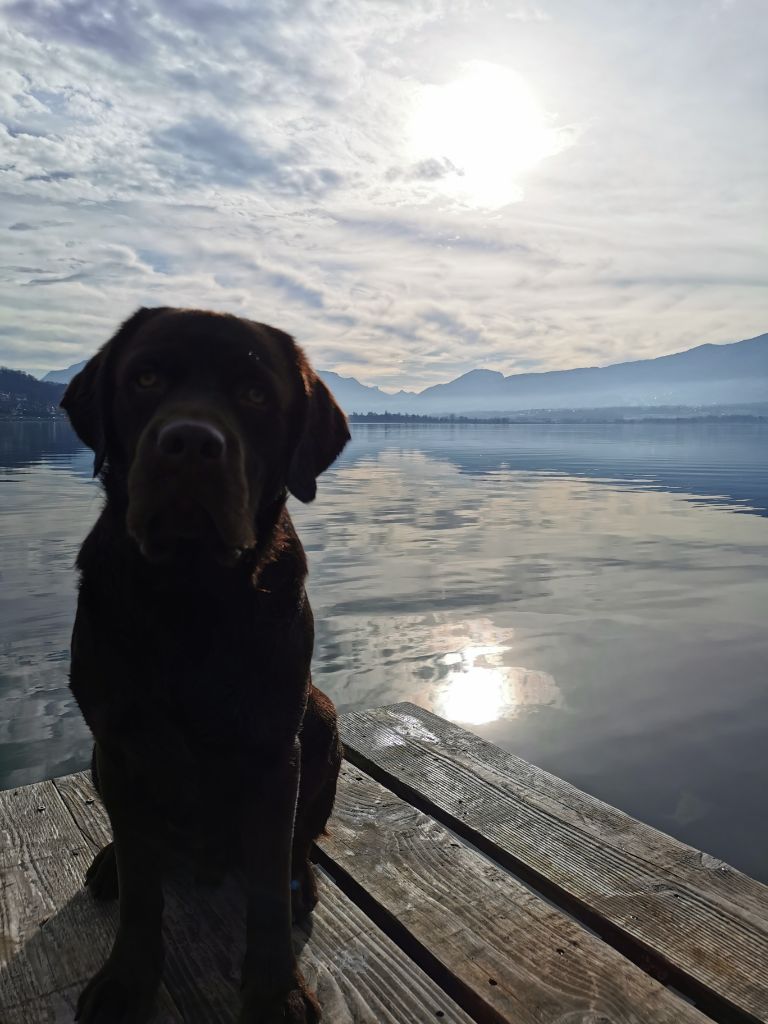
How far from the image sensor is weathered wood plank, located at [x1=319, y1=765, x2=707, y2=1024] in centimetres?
234

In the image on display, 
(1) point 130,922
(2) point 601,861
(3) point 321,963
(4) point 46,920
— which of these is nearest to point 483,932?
(3) point 321,963

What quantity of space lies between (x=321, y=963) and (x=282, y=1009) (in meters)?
0.28

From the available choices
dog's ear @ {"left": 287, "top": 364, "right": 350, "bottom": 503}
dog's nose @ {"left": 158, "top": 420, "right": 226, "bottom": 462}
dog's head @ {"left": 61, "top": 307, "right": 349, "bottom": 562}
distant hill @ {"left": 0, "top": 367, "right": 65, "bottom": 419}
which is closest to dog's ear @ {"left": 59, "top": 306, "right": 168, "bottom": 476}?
dog's head @ {"left": 61, "top": 307, "right": 349, "bottom": 562}

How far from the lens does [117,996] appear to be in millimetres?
2295

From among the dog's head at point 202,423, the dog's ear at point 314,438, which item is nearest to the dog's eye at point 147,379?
the dog's head at point 202,423

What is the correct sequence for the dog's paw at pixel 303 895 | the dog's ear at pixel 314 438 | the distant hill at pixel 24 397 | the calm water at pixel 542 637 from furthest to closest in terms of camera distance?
1. the distant hill at pixel 24 397
2. the calm water at pixel 542 637
3. the dog's ear at pixel 314 438
4. the dog's paw at pixel 303 895

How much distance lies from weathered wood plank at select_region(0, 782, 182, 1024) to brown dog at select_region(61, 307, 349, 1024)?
163 millimetres

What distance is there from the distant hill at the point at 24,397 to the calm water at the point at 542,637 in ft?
267

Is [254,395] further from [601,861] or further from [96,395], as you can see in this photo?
[601,861]

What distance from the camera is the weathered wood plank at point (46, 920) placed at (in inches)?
93.2

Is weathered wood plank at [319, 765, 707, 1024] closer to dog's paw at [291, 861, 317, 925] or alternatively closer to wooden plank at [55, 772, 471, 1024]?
wooden plank at [55, 772, 471, 1024]

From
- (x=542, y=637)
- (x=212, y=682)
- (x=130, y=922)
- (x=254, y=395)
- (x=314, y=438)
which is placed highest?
(x=254, y=395)

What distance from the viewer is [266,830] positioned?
7.98 ft

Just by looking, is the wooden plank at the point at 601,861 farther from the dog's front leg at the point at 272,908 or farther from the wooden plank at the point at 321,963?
the dog's front leg at the point at 272,908
